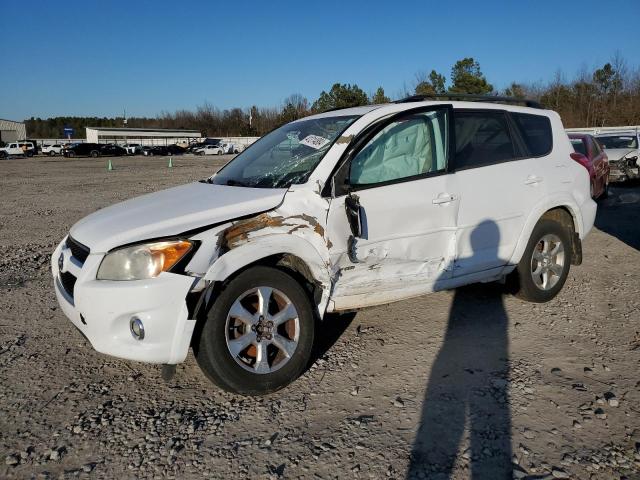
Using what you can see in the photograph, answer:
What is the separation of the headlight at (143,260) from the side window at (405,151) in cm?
133

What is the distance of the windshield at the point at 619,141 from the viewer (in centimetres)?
1401

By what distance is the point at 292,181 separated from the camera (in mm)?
3660

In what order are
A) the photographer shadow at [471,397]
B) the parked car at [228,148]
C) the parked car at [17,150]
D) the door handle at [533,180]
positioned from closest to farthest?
the photographer shadow at [471,397]
the door handle at [533,180]
the parked car at [17,150]
the parked car at [228,148]

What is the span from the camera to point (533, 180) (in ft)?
15.0

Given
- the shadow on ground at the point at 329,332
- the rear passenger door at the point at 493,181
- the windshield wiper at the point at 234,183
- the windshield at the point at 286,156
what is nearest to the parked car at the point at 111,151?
the windshield at the point at 286,156

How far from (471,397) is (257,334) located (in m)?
1.38

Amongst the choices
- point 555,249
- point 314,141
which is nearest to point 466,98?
point 314,141

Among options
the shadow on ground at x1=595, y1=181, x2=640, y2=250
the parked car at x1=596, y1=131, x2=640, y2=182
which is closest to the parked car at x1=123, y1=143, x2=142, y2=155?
the parked car at x1=596, y1=131, x2=640, y2=182

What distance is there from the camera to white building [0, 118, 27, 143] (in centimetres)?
9015

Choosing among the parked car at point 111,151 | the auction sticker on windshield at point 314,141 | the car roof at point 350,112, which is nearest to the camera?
the auction sticker on windshield at point 314,141

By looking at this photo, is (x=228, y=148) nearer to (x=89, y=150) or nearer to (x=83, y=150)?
(x=89, y=150)

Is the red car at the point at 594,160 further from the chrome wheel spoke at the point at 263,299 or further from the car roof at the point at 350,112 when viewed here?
the chrome wheel spoke at the point at 263,299

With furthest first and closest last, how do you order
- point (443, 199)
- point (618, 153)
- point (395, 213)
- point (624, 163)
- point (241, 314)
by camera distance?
1. point (618, 153)
2. point (624, 163)
3. point (443, 199)
4. point (395, 213)
5. point (241, 314)

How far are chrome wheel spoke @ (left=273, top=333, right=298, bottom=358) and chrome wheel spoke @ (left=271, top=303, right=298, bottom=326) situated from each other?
93 mm
